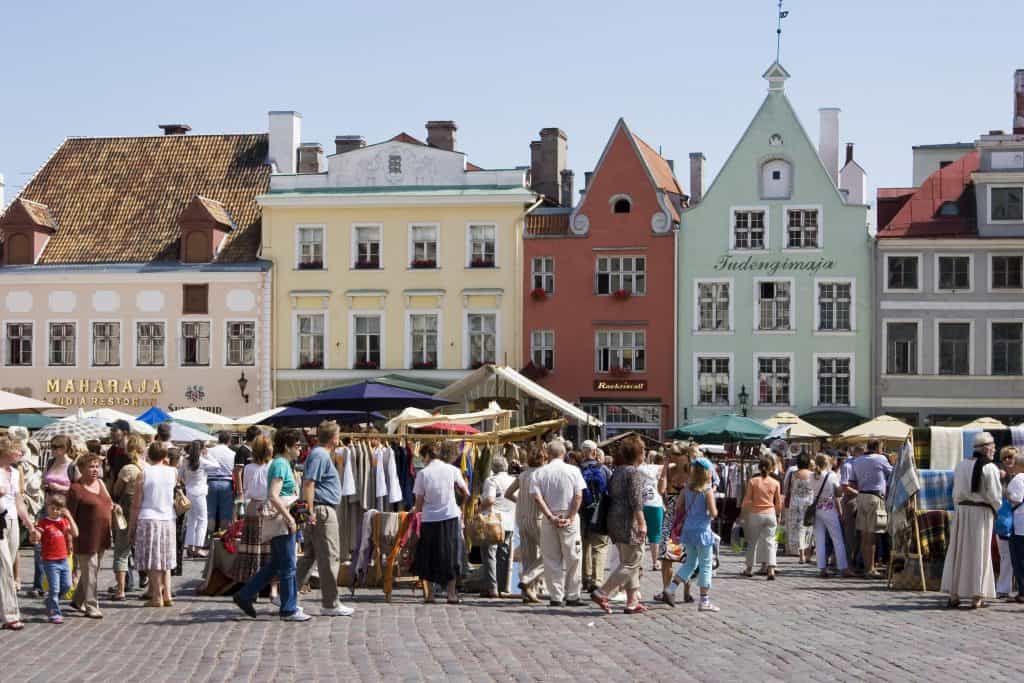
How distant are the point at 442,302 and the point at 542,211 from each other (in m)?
3.88

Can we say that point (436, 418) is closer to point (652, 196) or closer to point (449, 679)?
point (449, 679)

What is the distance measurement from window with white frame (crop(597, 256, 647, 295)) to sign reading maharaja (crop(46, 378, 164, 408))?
13131 mm

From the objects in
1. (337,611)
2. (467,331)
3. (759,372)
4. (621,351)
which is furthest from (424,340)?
(337,611)

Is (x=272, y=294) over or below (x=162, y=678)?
over

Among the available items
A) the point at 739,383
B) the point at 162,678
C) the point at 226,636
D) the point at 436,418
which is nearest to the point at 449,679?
the point at 162,678

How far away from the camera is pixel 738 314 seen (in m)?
45.1

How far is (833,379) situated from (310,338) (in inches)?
585

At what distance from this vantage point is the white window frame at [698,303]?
4500cm

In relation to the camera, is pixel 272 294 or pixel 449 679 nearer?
pixel 449 679

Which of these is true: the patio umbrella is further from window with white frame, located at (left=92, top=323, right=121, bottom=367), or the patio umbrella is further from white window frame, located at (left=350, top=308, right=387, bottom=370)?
window with white frame, located at (left=92, top=323, right=121, bottom=367)

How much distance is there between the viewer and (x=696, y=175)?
52812 millimetres

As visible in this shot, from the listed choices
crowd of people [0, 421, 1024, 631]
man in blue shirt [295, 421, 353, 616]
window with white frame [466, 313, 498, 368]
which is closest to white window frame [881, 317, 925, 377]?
window with white frame [466, 313, 498, 368]

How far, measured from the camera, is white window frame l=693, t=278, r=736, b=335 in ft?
148

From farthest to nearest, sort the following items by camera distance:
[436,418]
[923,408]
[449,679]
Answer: [923,408], [436,418], [449,679]
